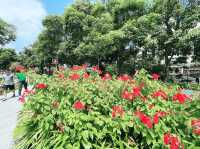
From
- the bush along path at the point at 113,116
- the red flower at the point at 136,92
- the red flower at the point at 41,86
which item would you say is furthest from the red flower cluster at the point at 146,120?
the red flower at the point at 41,86

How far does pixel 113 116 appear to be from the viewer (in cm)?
495

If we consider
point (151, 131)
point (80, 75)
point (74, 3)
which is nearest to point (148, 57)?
point (74, 3)

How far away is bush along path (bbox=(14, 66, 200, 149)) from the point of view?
15.8ft

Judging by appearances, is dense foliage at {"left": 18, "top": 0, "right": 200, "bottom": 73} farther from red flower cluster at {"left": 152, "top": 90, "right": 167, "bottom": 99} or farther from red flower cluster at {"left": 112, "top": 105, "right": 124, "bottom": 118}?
red flower cluster at {"left": 112, "top": 105, "right": 124, "bottom": 118}

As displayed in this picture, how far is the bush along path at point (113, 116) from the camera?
482 centimetres

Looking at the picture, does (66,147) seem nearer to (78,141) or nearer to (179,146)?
(78,141)

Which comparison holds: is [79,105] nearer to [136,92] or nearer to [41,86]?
[136,92]

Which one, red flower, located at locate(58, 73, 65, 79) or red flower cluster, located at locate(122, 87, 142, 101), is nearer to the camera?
red flower cluster, located at locate(122, 87, 142, 101)

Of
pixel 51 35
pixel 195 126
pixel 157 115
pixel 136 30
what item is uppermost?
pixel 51 35

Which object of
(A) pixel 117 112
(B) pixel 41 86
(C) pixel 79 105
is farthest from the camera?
(B) pixel 41 86

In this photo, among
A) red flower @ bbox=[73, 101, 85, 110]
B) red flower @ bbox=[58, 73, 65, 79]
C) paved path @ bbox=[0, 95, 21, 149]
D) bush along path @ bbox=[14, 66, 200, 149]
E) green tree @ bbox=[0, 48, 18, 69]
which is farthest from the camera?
green tree @ bbox=[0, 48, 18, 69]

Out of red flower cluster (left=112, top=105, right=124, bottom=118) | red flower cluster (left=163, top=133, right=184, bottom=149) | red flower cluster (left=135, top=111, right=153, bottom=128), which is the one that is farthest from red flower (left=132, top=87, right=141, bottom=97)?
red flower cluster (left=163, top=133, right=184, bottom=149)

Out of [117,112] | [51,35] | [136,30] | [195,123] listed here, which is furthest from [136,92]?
[51,35]

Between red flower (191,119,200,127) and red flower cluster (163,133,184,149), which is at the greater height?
red flower (191,119,200,127)
